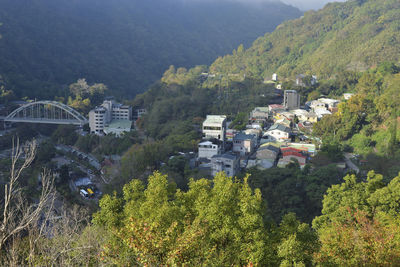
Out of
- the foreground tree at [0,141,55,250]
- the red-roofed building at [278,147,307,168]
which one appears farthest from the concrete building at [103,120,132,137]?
the foreground tree at [0,141,55,250]

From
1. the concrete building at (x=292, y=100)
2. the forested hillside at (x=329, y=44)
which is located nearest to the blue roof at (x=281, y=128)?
the concrete building at (x=292, y=100)

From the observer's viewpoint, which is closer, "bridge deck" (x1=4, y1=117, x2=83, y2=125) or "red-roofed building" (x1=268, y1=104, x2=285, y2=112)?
"red-roofed building" (x1=268, y1=104, x2=285, y2=112)

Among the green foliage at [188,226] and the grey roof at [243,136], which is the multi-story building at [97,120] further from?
the green foliage at [188,226]

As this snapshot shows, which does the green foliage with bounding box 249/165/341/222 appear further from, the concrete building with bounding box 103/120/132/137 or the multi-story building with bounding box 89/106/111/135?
the multi-story building with bounding box 89/106/111/135

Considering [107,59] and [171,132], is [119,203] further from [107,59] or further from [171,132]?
Answer: [107,59]

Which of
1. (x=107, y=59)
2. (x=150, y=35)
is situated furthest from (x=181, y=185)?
(x=150, y=35)

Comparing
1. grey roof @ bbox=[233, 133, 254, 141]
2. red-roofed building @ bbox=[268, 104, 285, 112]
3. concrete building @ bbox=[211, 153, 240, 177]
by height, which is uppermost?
red-roofed building @ bbox=[268, 104, 285, 112]

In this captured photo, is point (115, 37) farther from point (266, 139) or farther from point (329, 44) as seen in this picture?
point (266, 139)
